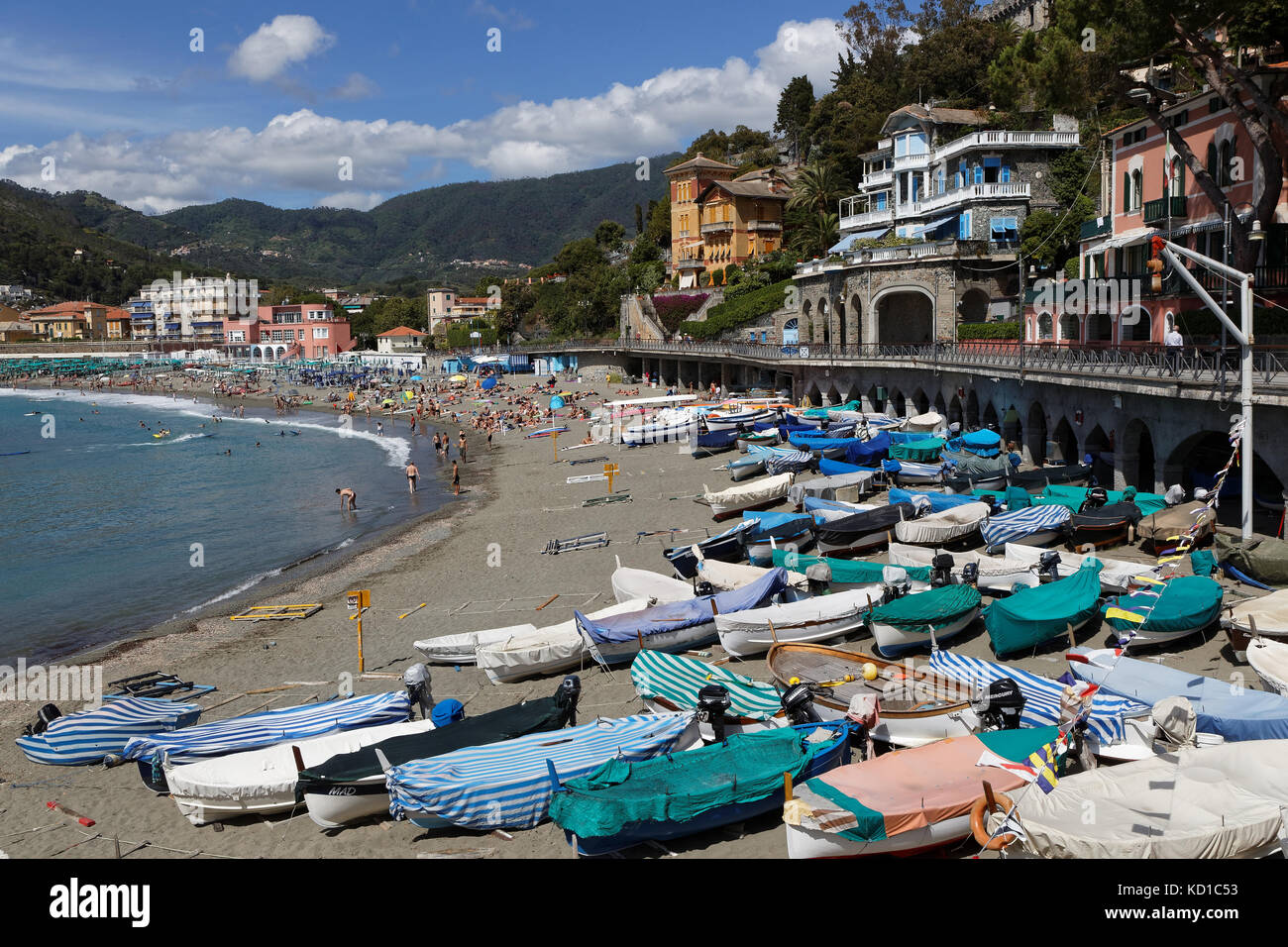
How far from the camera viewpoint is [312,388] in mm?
104750

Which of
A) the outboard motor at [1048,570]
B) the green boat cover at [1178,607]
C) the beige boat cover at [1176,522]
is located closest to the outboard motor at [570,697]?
the green boat cover at [1178,607]

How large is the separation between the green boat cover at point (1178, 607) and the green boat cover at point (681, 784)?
6.47 metres

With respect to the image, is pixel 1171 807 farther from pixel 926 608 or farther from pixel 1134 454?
pixel 1134 454

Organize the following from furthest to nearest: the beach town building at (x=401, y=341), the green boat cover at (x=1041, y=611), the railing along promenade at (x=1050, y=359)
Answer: the beach town building at (x=401, y=341)
the railing along promenade at (x=1050, y=359)
the green boat cover at (x=1041, y=611)

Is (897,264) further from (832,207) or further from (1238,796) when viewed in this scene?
(1238,796)

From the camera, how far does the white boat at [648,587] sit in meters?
19.2

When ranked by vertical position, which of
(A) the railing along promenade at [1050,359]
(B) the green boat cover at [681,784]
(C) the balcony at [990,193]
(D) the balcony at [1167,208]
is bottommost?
(B) the green boat cover at [681,784]

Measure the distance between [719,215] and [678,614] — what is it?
6766 centimetres

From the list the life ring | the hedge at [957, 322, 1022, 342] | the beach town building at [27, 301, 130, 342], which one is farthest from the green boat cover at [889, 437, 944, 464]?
the beach town building at [27, 301, 130, 342]

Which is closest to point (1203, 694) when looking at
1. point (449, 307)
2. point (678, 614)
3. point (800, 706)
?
point (800, 706)

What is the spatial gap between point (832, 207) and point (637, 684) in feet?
197

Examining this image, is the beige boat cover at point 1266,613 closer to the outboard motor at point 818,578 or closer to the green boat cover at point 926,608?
the green boat cover at point 926,608

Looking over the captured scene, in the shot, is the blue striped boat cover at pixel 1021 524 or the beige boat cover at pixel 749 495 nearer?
the blue striped boat cover at pixel 1021 524

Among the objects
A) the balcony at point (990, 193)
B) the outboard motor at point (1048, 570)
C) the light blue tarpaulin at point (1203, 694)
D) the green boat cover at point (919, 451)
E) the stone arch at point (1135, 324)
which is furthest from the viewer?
the balcony at point (990, 193)
